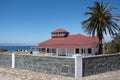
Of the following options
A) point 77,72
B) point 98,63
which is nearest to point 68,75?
point 77,72

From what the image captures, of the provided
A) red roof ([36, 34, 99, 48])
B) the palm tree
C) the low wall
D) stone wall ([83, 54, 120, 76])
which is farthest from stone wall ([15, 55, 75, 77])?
red roof ([36, 34, 99, 48])

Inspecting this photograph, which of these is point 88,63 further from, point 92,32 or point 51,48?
point 51,48

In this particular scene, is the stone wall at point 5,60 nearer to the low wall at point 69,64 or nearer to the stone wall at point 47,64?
the low wall at point 69,64

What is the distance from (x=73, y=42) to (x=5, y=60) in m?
24.8

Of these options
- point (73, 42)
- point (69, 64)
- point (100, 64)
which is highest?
point (73, 42)

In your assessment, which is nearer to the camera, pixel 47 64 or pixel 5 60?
pixel 47 64

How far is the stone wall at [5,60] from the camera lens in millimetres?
19781

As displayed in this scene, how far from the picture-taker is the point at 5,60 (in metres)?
20.4

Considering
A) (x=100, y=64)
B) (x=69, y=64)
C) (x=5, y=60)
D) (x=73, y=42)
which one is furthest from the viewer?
(x=73, y=42)

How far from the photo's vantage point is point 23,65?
1830cm

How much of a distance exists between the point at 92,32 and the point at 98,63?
12.6 m

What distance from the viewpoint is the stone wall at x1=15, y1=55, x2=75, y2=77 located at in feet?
48.2

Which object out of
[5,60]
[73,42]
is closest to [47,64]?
[5,60]

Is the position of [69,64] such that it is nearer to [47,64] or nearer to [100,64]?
[47,64]
